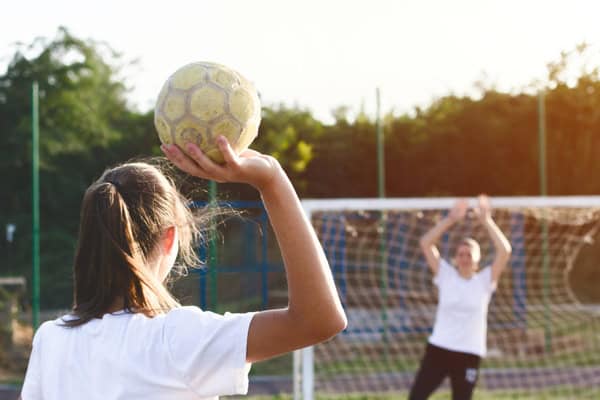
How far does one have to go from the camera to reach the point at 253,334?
1.56 meters

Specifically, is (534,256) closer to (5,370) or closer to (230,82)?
(5,370)

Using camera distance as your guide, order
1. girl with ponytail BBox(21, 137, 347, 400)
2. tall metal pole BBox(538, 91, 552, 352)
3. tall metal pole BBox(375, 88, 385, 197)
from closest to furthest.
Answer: girl with ponytail BBox(21, 137, 347, 400) → tall metal pole BBox(375, 88, 385, 197) → tall metal pole BBox(538, 91, 552, 352)

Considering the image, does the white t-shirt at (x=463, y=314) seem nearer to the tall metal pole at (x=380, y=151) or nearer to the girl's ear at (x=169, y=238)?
the tall metal pole at (x=380, y=151)

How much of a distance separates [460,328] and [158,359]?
5.13m

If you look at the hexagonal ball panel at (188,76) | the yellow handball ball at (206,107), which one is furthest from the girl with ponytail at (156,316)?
the hexagonal ball panel at (188,76)

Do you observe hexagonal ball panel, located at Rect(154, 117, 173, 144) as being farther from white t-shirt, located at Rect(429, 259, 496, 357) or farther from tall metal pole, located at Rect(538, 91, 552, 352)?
tall metal pole, located at Rect(538, 91, 552, 352)

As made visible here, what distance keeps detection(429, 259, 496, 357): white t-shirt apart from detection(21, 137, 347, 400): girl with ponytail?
4.98 m

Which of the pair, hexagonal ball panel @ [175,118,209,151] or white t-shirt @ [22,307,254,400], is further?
hexagonal ball panel @ [175,118,209,151]

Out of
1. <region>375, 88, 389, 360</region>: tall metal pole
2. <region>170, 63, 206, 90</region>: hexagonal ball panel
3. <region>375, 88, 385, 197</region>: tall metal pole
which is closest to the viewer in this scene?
<region>170, 63, 206, 90</region>: hexagonal ball panel

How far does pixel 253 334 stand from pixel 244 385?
0.37 ft

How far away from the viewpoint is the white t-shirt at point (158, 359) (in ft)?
5.08

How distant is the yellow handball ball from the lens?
1.76m

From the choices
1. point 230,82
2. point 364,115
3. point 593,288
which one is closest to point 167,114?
point 230,82

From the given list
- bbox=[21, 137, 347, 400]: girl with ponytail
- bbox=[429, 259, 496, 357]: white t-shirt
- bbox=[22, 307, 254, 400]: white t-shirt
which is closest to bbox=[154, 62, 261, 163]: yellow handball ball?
bbox=[21, 137, 347, 400]: girl with ponytail
